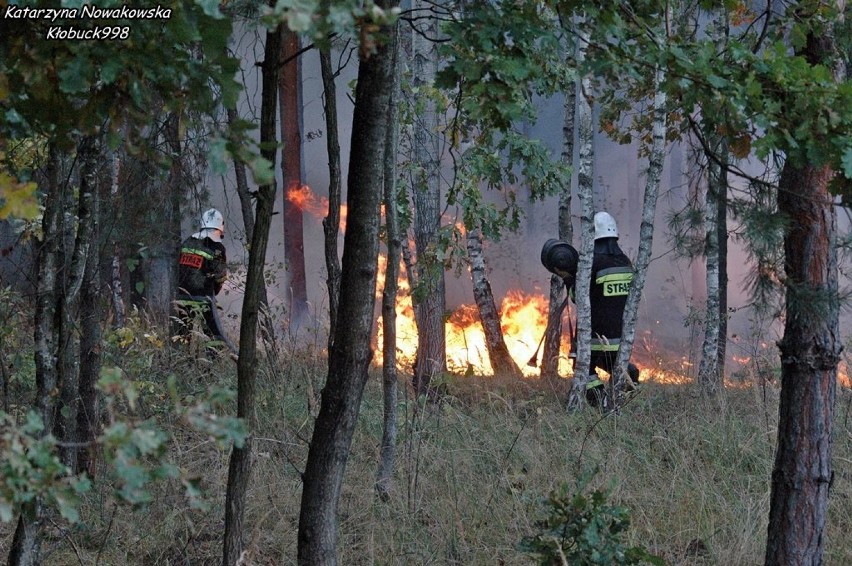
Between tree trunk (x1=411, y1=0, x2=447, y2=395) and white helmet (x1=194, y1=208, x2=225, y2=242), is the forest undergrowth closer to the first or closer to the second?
tree trunk (x1=411, y1=0, x2=447, y2=395)

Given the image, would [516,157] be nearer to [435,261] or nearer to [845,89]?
[435,261]

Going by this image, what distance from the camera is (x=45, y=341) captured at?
327 centimetres

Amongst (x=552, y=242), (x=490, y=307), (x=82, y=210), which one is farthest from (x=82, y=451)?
(x=490, y=307)

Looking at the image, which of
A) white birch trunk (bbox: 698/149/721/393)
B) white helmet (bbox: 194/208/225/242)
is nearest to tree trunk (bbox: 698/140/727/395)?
white birch trunk (bbox: 698/149/721/393)

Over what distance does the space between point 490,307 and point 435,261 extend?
438 centimetres

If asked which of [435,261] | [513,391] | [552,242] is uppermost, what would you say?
[552,242]

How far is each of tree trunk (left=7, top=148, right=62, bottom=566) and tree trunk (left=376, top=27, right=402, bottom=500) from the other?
4.14ft

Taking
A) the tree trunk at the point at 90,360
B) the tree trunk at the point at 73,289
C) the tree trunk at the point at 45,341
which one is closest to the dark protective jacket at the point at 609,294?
the tree trunk at the point at 90,360

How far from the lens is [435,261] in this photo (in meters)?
6.30

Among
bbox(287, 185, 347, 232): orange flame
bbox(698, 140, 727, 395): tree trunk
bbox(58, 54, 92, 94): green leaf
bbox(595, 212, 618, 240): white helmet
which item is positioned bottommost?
bbox(58, 54, 92, 94): green leaf

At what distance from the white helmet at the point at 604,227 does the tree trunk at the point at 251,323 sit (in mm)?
5512

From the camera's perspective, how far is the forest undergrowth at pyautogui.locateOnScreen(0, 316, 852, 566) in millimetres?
3873

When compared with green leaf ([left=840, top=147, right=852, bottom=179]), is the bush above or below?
below

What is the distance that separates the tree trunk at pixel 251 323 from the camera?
283 cm
